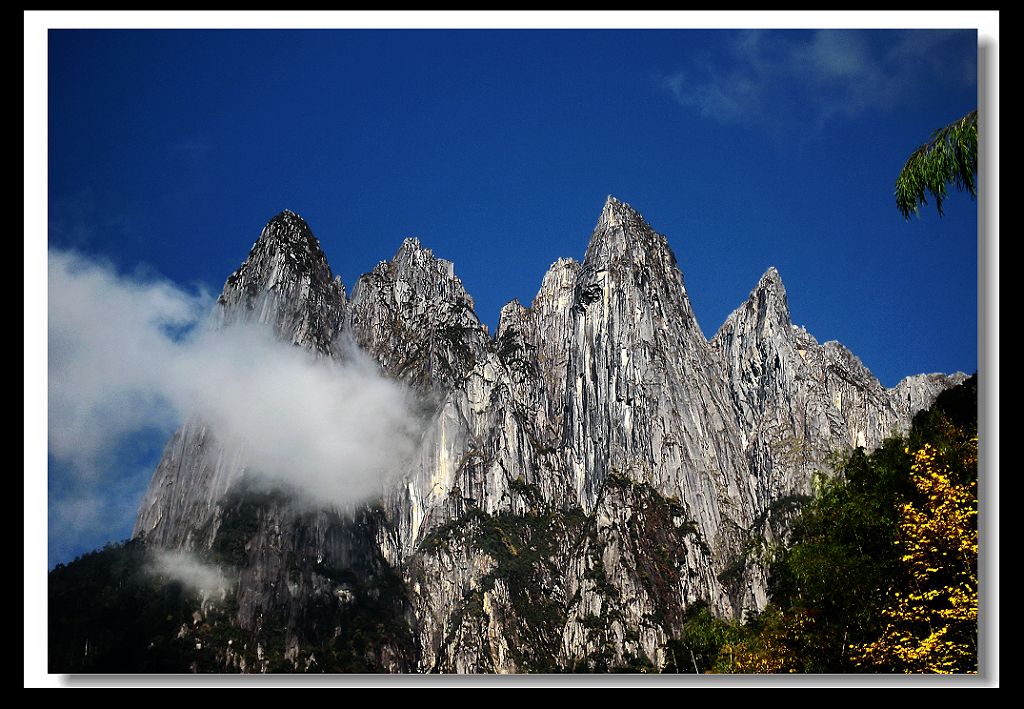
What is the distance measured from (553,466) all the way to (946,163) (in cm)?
6974

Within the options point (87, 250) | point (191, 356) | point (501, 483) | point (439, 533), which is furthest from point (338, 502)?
point (87, 250)

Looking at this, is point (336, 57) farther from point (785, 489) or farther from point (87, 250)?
point (785, 489)

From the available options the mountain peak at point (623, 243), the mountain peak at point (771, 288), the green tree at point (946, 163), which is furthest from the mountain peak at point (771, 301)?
the green tree at point (946, 163)

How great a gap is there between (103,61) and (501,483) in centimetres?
7008

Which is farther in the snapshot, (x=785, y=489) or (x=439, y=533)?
(x=439, y=533)

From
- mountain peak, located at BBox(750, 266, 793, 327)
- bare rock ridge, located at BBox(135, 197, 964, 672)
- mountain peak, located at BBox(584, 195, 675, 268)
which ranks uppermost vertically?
mountain peak, located at BBox(584, 195, 675, 268)

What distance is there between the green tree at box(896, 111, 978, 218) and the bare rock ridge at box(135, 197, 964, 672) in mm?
42932

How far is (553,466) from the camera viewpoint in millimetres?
78125

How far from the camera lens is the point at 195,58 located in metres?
10.7

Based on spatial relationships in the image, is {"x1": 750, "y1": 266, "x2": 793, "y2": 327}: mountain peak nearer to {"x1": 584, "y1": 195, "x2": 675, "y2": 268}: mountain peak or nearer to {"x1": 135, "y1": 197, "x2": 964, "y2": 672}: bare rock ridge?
{"x1": 135, "y1": 197, "x2": 964, "y2": 672}: bare rock ridge

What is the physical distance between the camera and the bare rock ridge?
199 ft

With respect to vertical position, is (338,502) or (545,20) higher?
(545,20)

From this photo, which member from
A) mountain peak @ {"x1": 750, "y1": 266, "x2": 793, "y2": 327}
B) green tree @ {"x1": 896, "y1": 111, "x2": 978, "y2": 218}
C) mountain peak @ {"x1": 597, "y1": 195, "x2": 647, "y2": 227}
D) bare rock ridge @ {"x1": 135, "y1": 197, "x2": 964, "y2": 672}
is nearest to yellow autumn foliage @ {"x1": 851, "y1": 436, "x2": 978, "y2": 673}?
green tree @ {"x1": 896, "y1": 111, "x2": 978, "y2": 218}

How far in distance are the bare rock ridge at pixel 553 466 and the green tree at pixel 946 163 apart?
42932 mm
